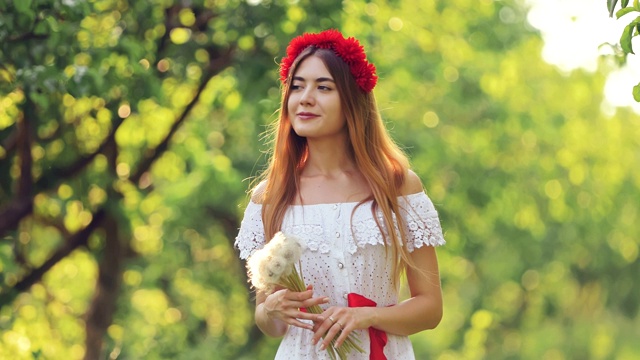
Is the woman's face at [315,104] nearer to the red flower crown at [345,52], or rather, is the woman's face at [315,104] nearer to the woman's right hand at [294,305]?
the red flower crown at [345,52]

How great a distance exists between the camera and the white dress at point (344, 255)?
165 inches

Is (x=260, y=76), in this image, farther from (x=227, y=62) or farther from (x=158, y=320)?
(x=158, y=320)

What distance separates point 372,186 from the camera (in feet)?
13.9

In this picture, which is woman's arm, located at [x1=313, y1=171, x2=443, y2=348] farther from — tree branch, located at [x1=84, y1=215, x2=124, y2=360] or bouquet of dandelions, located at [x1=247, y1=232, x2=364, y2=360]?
tree branch, located at [x1=84, y1=215, x2=124, y2=360]

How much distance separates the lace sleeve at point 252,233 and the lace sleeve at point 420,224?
486 mm

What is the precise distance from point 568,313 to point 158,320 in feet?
37.9

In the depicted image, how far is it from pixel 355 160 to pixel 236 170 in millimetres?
8126

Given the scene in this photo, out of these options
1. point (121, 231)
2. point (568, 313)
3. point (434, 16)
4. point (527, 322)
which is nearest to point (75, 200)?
point (121, 231)

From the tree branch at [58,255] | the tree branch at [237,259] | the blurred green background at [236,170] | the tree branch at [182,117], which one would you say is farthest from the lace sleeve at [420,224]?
the tree branch at [237,259]

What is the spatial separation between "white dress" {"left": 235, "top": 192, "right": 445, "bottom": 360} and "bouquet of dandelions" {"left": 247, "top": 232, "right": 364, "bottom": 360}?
151 millimetres

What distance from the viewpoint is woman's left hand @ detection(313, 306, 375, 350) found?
3998 millimetres

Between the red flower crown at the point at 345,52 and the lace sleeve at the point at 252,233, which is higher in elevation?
the red flower crown at the point at 345,52

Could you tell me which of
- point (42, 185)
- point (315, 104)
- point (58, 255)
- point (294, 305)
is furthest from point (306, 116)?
point (58, 255)

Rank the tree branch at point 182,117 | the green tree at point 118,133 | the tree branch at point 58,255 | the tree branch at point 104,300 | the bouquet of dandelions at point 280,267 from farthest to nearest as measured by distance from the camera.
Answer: the tree branch at point 104,300, the tree branch at point 58,255, the tree branch at point 182,117, the green tree at point 118,133, the bouquet of dandelions at point 280,267
